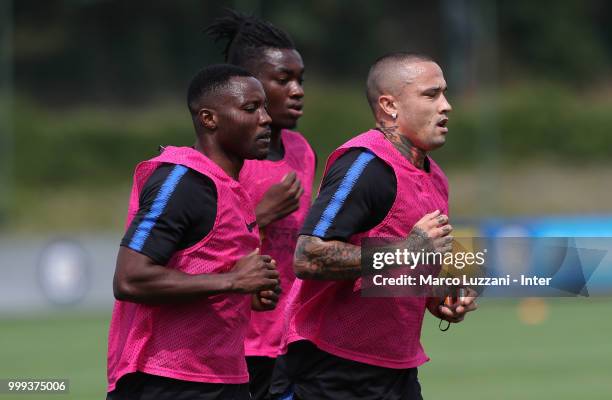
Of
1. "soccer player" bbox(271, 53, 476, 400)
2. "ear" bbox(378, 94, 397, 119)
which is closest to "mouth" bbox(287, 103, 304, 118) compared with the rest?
"soccer player" bbox(271, 53, 476, 400)

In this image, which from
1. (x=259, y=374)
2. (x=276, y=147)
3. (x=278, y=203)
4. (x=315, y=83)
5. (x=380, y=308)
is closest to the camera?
(x=380, y=308)

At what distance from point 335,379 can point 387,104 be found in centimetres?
133

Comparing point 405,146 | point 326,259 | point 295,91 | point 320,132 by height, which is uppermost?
point 320,132

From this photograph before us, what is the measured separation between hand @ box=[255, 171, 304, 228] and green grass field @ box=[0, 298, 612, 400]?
4.65 meters

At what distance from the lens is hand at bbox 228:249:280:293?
211 inches

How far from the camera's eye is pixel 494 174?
99.6ft

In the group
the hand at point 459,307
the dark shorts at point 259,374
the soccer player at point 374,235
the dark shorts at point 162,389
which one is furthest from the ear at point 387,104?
the dark shorts at point 259,374

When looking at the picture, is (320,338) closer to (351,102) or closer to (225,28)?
(225,28)

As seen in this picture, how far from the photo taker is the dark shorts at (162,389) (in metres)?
5.36

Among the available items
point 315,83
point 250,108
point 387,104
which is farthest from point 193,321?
point 315,83

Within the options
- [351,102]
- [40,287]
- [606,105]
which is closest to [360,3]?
[351,102]

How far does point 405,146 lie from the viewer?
591 cm

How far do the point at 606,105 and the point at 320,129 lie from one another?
29.9 feet

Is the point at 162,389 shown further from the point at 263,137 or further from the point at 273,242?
the point at 273,242
